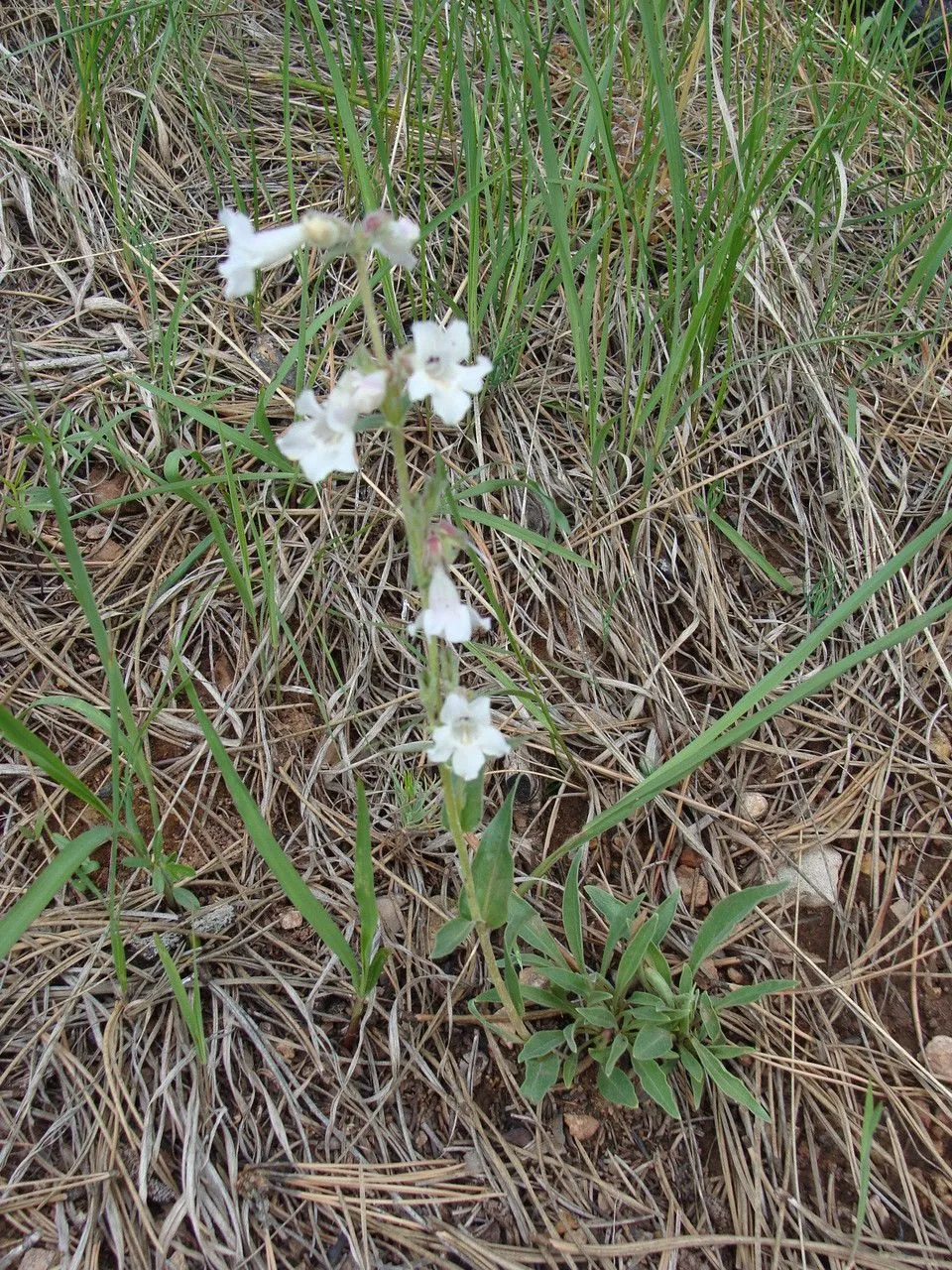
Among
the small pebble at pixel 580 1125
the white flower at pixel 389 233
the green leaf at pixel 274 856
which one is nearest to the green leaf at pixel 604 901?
the small pebble at pixel 580 1125

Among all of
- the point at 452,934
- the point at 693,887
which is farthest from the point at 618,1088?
the point at 693,887

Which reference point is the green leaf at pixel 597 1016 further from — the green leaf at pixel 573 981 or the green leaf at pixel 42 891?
the green leaf at pixel 42 891

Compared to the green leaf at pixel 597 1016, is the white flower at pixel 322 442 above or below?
above

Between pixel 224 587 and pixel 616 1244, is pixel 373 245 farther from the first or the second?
pixel 616 1244

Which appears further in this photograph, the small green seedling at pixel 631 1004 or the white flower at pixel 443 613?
the small green seedling at pixel 631 1004

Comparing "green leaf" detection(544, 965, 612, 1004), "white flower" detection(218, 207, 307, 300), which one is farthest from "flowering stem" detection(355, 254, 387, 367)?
"green leaf" detection(544, 965, 612, 1004)

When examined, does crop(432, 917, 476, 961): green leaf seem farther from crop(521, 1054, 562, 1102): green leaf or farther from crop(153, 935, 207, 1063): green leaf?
crop(153, 935, 207, 1063): green leaf
